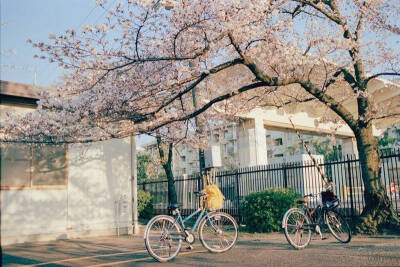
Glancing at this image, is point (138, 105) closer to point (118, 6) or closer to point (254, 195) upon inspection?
point (118, 6)

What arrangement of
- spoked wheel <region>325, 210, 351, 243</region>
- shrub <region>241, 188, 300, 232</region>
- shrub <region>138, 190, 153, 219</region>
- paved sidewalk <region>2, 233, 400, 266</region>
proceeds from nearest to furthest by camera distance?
paved sidewalk <region>2, 233, 400, 266</region>
spoked wheel <region>325, 210, 351, 243</region>
shrub <region>241, 188, 300, 232</region>
shrub <region>138, 190, 153, 219</region>

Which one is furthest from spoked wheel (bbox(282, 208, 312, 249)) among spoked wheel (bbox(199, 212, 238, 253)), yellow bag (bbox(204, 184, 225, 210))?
yellow bag (bbox(204, 184, 225, 210))

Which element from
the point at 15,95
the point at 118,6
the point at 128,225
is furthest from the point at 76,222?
the point at 118,6

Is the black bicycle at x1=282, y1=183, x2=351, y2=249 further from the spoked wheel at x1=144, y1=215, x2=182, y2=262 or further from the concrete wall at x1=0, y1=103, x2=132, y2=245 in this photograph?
the concrete wall at x1=0, y1=103, x2=132, y2=245

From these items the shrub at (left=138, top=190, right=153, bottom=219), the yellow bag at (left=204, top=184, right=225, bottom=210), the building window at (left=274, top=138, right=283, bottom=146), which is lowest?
the shrub at (left=138, top=190, right=153, bottom=219)

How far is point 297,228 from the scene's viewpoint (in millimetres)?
7234

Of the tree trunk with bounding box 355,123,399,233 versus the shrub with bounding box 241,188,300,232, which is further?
the shrub with bounding box 241,188,300,232

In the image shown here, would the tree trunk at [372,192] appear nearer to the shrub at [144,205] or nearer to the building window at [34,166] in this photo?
the building window at [34,166]

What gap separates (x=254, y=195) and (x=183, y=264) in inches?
232

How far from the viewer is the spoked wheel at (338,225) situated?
302 inches

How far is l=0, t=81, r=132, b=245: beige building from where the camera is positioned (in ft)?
34.5

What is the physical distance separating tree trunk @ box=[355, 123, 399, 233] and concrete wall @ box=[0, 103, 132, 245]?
7.30 metres

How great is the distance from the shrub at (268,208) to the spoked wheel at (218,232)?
4220 millimetres

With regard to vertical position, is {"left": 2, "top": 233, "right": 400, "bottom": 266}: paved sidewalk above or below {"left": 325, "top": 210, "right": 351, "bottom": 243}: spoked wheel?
below
